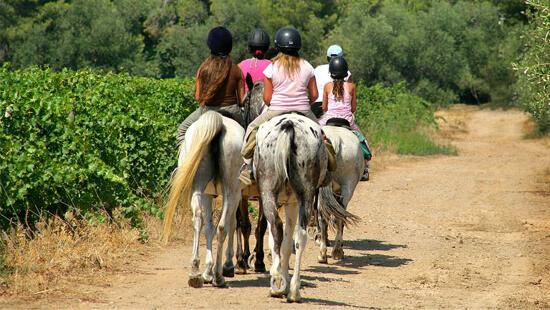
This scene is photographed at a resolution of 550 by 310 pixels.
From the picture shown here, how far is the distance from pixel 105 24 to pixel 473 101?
29.9 meters

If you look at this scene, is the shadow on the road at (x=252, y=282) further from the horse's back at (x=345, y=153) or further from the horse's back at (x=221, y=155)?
the horse's back at (x=345, y=153)

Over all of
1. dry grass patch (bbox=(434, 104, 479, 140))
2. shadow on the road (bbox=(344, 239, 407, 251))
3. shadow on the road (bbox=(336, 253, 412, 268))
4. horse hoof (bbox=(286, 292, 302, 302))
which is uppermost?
horse hoof (bbox=(286, 292, 302, 302))

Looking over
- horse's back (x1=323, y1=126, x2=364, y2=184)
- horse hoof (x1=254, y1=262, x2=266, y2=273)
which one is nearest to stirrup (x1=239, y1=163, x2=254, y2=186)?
horse hoof (x1=254, y1=262, x2=266, y2=273)

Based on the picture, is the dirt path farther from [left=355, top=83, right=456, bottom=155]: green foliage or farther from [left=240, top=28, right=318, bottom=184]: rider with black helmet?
[left=355, top=83, right=456, bottom=155]: green foliage

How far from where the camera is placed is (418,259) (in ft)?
36.4

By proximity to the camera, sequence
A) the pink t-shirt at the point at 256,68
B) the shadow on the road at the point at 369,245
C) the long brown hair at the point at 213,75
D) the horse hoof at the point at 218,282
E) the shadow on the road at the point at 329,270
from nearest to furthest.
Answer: the horse hoof at the point at 218,282, the long brown hair at the point at 213,75, the pink t-shirt at the point at 256,68, the shadow on the road at the point at 329,270, the shadow on the road at the point at 369,245

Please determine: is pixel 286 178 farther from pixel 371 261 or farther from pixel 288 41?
pixel 371 261

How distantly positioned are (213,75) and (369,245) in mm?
4908

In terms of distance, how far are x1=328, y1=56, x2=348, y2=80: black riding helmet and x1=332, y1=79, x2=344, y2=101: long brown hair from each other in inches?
2.5

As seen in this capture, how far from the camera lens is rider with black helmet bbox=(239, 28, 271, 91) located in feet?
32.0

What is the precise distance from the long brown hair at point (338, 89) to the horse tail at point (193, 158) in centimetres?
312

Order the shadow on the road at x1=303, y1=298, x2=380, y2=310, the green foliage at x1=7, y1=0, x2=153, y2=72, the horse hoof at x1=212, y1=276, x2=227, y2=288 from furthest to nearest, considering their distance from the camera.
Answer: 1. the green foliage at x1=7, y1=0, x2=153, y2=72
2. the horse hoof at x1=212, y1=276, x2=227, y2=288
3. the shadow on the road at x1=303, y1=298, x2=380, y2=310

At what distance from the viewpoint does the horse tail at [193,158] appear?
26.1 ft

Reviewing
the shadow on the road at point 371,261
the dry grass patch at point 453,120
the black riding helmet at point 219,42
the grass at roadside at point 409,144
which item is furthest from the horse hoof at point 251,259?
the dry grass patch at point 453,120
